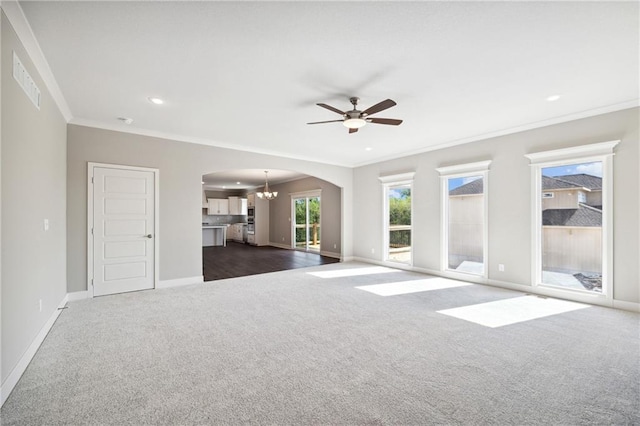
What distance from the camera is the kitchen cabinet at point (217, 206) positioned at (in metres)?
13.1

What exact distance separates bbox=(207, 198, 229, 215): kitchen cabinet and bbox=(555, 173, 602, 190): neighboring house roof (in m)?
12.1

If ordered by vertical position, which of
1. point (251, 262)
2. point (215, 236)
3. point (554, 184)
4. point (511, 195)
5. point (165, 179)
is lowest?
point (251, 262)

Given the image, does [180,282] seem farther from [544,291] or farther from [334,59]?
[544,291]

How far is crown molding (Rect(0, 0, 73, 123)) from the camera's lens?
6.77ft

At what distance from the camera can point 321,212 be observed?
31.4ft

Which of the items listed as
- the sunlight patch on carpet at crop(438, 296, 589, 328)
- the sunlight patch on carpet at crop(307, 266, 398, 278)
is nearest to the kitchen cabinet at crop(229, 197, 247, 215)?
the sunlight patch on carpet at crop(307, 266, 398, 278)

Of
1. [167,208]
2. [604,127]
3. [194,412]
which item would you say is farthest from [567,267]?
[167,208]

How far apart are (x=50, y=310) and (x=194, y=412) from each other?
272 cm

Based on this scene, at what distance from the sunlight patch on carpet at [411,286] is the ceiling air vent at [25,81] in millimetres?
4721

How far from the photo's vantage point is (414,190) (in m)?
6.59

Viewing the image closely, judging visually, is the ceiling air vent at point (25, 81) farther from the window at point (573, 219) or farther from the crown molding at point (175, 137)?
the window at point (573, 219)

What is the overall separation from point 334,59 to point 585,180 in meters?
4.21

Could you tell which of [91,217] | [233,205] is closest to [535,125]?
[91,217]

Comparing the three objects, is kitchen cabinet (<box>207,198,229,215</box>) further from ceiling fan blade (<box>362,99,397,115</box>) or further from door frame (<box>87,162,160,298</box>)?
ceiling fan blade (<box>362,99,397,115</box>)
